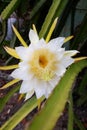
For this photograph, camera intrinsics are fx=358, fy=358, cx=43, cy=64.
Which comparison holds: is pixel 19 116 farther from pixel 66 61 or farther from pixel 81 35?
pixel 81 35

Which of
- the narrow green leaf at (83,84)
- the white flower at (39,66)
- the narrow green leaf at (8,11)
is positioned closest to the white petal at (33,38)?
the white flower at (39,66)

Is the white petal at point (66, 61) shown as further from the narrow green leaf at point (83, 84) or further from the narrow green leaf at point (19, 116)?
the narrow green leaf at point (83, 84)

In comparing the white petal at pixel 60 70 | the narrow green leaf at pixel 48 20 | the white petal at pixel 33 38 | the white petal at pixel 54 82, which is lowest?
the white petal at pixel 54 82

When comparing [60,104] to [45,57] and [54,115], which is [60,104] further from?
[45,57]

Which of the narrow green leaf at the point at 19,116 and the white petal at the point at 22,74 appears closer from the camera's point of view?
the white petal at the point at 22,74

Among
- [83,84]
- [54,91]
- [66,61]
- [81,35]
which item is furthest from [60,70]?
[83,84]

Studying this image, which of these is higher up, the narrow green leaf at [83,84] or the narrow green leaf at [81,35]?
the narrow green leaf at [81,35]

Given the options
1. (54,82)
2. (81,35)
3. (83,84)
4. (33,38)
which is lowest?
(83,84)

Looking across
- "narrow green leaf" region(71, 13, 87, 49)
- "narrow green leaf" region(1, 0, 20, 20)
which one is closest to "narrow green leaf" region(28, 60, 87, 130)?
"narrow green leaf" region(1, 0, 20, 20)
